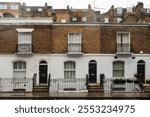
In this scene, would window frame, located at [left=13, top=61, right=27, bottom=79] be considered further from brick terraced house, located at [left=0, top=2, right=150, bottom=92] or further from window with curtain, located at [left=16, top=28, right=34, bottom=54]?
window with curtain, located at [left=16, top=28, right=34, bottom=54]

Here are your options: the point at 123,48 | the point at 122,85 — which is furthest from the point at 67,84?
the point at 123,48

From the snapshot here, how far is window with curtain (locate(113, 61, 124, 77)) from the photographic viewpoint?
165 inches

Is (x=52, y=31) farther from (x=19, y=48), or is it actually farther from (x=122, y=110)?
(x=122, y=110)

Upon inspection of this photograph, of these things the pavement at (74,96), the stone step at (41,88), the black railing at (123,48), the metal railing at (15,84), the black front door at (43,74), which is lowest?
the pavement at (74,96)

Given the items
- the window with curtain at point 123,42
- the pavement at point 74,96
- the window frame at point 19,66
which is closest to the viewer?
the pavement at point 74,96

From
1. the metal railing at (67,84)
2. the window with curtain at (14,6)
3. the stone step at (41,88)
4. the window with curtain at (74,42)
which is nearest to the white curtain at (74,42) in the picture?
the window with curtain at (74,42)

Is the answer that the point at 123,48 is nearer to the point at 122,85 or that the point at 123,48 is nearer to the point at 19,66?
the point at 122,85

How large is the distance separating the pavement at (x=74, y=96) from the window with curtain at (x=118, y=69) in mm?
202

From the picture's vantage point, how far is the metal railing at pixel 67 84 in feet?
13.8

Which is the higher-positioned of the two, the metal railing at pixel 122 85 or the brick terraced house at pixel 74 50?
the brick terraced house at pixel 74 50

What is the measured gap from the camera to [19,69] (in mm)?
4164

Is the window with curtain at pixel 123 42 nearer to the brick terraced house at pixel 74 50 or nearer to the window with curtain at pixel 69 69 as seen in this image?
the brick terraced house at pixel 74 50

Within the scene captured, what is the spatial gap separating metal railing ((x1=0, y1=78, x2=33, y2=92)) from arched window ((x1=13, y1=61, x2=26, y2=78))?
0.14ft

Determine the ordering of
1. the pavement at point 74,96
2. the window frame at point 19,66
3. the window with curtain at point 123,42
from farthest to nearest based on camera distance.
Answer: the window with curtain at point 123,42
the window frame at point 19,66
the pavement at point 74,96
